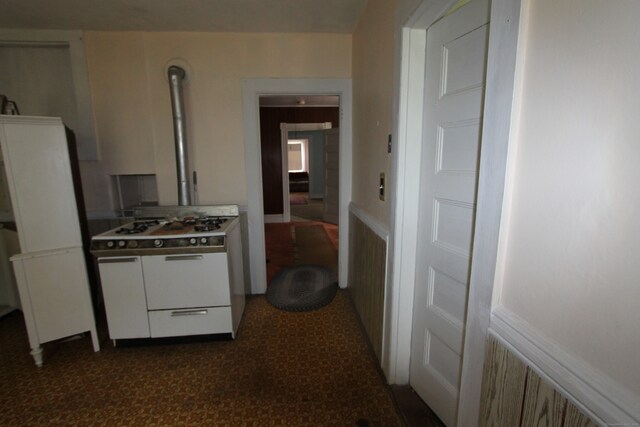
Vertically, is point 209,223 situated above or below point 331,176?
below

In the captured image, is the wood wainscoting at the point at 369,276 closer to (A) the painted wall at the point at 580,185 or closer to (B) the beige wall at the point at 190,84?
(A) the painted wall at the point at 580,185

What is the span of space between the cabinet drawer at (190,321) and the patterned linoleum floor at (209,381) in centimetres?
14

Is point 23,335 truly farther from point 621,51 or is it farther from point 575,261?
point 621,51

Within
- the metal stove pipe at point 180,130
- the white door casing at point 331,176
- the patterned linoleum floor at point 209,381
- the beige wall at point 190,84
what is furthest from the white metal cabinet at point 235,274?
the white door casing at point 331,176

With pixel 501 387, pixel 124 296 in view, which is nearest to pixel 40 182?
pixel 124 296

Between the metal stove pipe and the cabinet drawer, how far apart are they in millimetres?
968

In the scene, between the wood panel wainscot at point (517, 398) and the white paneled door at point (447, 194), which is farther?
the white paneled door at point (447, 194)

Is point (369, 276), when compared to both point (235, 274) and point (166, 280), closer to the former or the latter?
point (235, 274)

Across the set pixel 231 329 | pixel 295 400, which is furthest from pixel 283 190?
pixel 295 400

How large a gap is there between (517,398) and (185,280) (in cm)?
197

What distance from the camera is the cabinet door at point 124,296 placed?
6.56ft

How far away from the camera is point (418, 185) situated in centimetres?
154

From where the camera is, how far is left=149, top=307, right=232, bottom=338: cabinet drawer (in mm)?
2096

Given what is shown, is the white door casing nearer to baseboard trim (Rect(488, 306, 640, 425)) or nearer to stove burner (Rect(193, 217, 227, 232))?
stove burner (Rect(193, 217, 227, 232))
